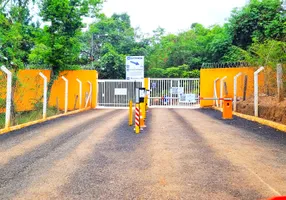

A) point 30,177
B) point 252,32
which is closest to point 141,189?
point 30,177

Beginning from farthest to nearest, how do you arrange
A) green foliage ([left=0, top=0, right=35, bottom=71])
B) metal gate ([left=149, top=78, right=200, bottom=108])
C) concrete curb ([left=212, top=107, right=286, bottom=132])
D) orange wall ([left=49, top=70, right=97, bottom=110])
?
metal gate ([left=149, top=78, right=200, bottom=108]) < orange wall ([left=49, top=70, right=97, bottom=110]) < green foliage ([left=0, top=0, right=35, bottom=71]) < concrete curb ([left=212, top=107, right=286, bottom=132])

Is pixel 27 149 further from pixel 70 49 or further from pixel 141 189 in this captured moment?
pixel 70 49

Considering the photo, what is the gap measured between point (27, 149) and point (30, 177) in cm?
206

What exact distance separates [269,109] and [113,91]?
12.0 meters

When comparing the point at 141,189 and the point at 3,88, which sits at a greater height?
the point at 3,88

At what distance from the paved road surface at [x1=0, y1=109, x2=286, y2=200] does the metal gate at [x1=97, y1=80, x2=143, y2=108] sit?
1274 centimetres

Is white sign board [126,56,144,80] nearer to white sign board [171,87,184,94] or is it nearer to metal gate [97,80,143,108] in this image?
metal gate [97,80,143,108]

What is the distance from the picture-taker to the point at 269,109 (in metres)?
10.9

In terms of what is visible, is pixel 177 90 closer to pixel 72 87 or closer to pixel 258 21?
pixel 72 87

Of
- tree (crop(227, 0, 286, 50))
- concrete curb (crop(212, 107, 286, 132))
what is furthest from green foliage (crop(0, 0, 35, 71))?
tree (crop(227, 0, 286, 50))

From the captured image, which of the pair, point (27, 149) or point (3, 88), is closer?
point (27, 149)

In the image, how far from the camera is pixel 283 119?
9.55 metres

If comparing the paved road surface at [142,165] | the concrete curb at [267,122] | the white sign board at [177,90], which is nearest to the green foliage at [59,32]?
the white sign board at [177,90]

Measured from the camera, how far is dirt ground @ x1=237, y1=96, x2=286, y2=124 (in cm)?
983
